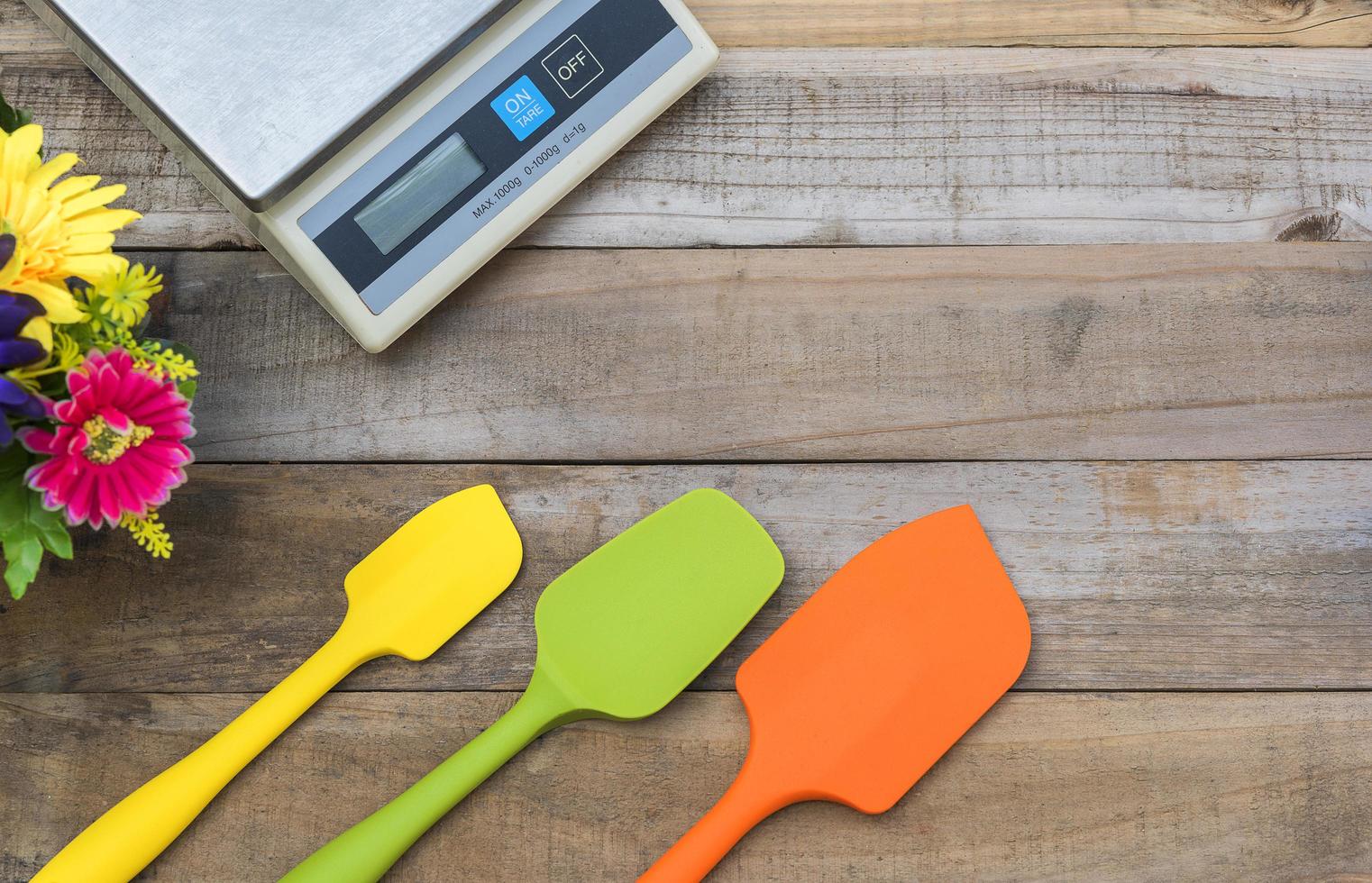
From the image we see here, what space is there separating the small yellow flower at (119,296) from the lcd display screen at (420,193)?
0.54ft

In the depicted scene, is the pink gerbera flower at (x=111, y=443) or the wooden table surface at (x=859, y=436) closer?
the pink gerbera flower at (x=111, y=443)

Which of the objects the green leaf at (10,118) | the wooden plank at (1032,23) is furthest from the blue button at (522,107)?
the green leaf at (10,118)

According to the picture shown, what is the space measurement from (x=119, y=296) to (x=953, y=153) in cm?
61

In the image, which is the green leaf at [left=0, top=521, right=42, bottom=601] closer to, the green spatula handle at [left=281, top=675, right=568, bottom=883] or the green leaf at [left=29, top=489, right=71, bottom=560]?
the green leaf at [left=29, top=489, right=71, bottom=560]

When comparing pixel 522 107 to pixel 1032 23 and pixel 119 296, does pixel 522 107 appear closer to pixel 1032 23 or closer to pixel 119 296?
pixel 119 296

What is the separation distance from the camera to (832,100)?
2.63 ft

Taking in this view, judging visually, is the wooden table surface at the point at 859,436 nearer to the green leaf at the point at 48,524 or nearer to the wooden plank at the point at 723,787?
the wooden plank at the point at 723,787

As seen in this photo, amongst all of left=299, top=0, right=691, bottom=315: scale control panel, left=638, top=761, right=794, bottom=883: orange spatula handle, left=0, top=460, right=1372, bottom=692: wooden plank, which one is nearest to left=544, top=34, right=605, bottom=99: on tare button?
left=299, top=0, right=691, bottom=315: scale control panel

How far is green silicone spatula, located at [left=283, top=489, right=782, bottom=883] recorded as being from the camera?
671mm

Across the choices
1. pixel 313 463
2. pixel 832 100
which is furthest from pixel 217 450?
pixel 832 100

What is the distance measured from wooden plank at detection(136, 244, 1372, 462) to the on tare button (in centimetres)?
13

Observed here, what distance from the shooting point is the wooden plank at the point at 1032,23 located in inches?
32.0

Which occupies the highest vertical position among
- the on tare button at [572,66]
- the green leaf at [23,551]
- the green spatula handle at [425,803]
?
the green leaf at [23,551]

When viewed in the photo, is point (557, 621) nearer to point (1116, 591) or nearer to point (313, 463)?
point (313, 463)
